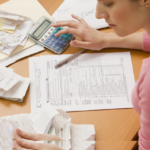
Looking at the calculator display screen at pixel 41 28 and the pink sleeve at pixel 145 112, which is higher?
the calculator display screen at pixel 41 28

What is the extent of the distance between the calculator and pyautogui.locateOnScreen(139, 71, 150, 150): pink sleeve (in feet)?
1.11

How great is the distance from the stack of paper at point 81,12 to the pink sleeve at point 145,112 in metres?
0.35

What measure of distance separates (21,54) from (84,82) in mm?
259

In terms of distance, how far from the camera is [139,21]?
1.71 ft

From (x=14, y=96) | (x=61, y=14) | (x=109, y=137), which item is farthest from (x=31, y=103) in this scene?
(x=61, y=14)

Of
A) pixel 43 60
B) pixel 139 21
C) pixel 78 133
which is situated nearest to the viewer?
pixel 139 21

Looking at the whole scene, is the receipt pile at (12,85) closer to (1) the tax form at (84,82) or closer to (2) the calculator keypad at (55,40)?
(1) the tax form at (84,82)

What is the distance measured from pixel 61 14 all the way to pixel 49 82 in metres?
0.31

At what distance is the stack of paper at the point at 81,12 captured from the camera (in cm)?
85

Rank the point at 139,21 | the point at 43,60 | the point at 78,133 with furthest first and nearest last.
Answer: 1. the point at 43,60
2. the point at 78,133
3. the point at 139,21

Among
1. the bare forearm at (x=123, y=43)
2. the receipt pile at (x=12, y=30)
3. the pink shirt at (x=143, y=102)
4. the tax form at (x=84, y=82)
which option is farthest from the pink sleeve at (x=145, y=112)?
the receipt pile at (x=12, y=30)

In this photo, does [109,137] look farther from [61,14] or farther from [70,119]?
[61,14]

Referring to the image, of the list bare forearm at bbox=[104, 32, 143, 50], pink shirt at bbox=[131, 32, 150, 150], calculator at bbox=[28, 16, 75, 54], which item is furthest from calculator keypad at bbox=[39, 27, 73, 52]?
pink shirt at bbox=[131, 32, 150, 150]

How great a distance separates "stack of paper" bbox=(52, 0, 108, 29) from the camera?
2.80 feet
